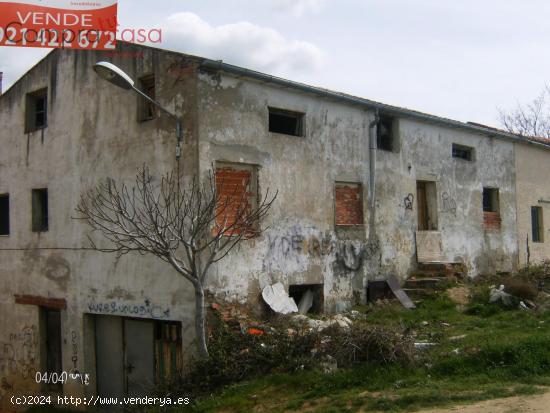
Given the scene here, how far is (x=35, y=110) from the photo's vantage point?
15992 mm

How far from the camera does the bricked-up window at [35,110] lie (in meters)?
15.7

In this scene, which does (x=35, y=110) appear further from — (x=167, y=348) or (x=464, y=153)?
(x=464, y=153)

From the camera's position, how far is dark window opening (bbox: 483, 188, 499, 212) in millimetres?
18891

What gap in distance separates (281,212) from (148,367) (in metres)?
4.14

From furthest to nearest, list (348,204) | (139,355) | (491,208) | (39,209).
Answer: (491,208)
(39,209)
(348,204)
(139,355)

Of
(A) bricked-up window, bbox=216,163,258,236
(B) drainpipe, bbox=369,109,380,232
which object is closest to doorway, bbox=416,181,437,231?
(B) drainpipe, bbox=369,109,380,232

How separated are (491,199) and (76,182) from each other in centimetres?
1207

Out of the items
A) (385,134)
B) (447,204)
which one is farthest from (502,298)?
(385,134)

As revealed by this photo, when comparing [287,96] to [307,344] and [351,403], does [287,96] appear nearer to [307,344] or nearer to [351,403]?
[307,344]

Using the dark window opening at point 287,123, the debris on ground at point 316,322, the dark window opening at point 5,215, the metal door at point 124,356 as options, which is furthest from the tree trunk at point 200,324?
the dark window opening at point 5,215

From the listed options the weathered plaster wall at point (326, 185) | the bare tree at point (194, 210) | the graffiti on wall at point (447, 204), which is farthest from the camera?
the graffiti on wall at point (447, 204)

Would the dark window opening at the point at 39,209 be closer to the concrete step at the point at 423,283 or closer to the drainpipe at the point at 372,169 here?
the drainpipe at the point at 372,169

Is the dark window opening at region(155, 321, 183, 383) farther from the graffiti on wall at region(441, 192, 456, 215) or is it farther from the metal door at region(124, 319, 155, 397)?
the graffiti on wall at region(441, 192, 456, 215)
